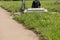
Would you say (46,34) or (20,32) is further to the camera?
(20,32)

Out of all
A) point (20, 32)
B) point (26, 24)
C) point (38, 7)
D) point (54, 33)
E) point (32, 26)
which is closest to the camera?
point (54, 33)

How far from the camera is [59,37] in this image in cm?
725

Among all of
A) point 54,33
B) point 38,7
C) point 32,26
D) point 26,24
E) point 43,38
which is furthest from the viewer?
point 38,7

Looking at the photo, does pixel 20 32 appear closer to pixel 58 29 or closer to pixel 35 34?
pixel 35 34

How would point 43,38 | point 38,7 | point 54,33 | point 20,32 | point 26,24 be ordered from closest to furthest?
point 43,38, point 54,33, point 20,32, point 26,24, point 38,7

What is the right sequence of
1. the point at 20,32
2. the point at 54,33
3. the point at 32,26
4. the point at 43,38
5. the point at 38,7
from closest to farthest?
the point at 43,38 < the point at 54,33 < the point at 20,32 < the point at 32,26 < the point at 38,7

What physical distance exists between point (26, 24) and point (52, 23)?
1.07 metres

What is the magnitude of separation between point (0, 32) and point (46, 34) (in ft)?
5.72

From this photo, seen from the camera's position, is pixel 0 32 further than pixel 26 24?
No

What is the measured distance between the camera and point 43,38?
7.18 m

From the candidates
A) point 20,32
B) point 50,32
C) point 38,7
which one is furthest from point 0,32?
point 38,7

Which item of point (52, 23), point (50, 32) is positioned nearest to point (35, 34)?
point (50, 32)

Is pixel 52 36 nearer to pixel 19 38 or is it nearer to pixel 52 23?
pixel 19 38

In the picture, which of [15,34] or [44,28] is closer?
[15,34]
